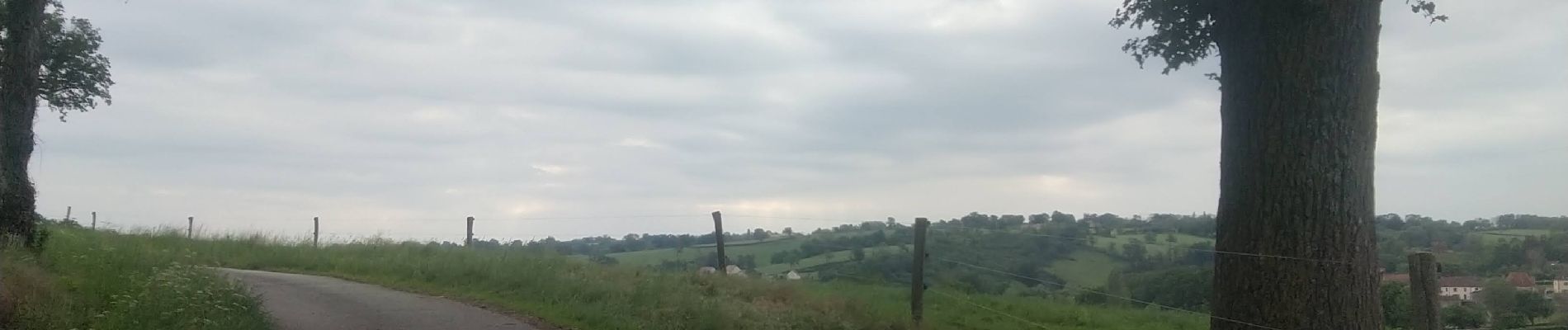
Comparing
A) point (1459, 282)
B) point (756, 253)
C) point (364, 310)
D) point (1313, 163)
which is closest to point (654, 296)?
point (364, 310)

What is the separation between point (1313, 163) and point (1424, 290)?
1.90 meters

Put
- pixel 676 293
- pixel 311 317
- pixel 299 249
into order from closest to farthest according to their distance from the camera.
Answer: pixel 311 317
pixel 676 293
pixel 299 249

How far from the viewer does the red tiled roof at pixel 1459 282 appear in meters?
8.38

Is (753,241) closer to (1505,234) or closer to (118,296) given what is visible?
(118,296)

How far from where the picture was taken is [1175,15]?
30.2 feet

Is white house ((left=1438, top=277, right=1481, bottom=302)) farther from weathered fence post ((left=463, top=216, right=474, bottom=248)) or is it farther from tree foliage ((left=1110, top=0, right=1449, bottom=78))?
weathered fence post ((left=463, top=216, right=474, bottom=248))

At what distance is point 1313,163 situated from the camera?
261 inches

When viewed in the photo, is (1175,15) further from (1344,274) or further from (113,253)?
(113,253)

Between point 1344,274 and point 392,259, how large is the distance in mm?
14786

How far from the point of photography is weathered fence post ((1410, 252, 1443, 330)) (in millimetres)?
7586

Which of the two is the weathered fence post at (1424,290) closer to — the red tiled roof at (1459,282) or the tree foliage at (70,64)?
→ the red tiled roof at (1459,282)

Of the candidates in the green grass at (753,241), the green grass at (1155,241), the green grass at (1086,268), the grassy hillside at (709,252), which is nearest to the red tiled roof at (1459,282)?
the green grass at (1155,241)

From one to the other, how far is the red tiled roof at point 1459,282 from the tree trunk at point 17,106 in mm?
15484

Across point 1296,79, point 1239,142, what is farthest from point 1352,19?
point 1239,142
